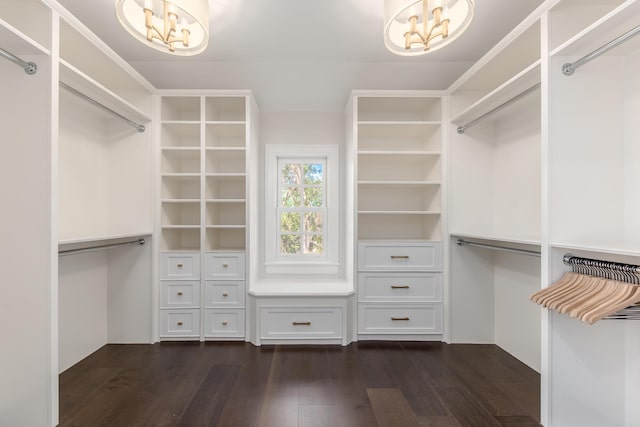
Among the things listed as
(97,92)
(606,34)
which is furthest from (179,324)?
(606,34)

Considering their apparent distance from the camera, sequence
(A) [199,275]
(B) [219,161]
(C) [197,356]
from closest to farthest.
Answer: (C) [197,356]
(A) [199,275]
(B) [219,161]

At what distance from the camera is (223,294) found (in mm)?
2869

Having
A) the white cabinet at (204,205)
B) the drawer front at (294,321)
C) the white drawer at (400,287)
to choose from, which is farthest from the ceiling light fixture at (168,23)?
the white drawer at (400,287)

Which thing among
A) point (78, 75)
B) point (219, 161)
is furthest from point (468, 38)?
point (78, 75)

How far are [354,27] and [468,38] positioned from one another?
3.07 feet

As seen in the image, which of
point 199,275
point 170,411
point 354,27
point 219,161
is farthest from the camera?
point 219,161

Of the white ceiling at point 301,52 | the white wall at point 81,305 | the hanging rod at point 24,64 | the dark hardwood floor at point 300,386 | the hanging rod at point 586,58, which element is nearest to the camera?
the hanging rod at point 586,58

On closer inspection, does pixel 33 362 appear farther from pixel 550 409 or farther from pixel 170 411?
pixel 550 409

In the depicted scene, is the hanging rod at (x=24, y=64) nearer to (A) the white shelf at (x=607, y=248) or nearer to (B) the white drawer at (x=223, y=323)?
(B) the white drawer at (x=223, y=323)

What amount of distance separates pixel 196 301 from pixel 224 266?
0.41m

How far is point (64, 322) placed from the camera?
7.84 ft

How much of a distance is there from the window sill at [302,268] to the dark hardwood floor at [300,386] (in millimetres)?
858

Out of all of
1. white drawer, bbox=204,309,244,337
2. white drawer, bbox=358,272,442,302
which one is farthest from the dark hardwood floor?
white drawer, bbox=358,272,442,302

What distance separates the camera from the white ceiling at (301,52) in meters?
2.16
